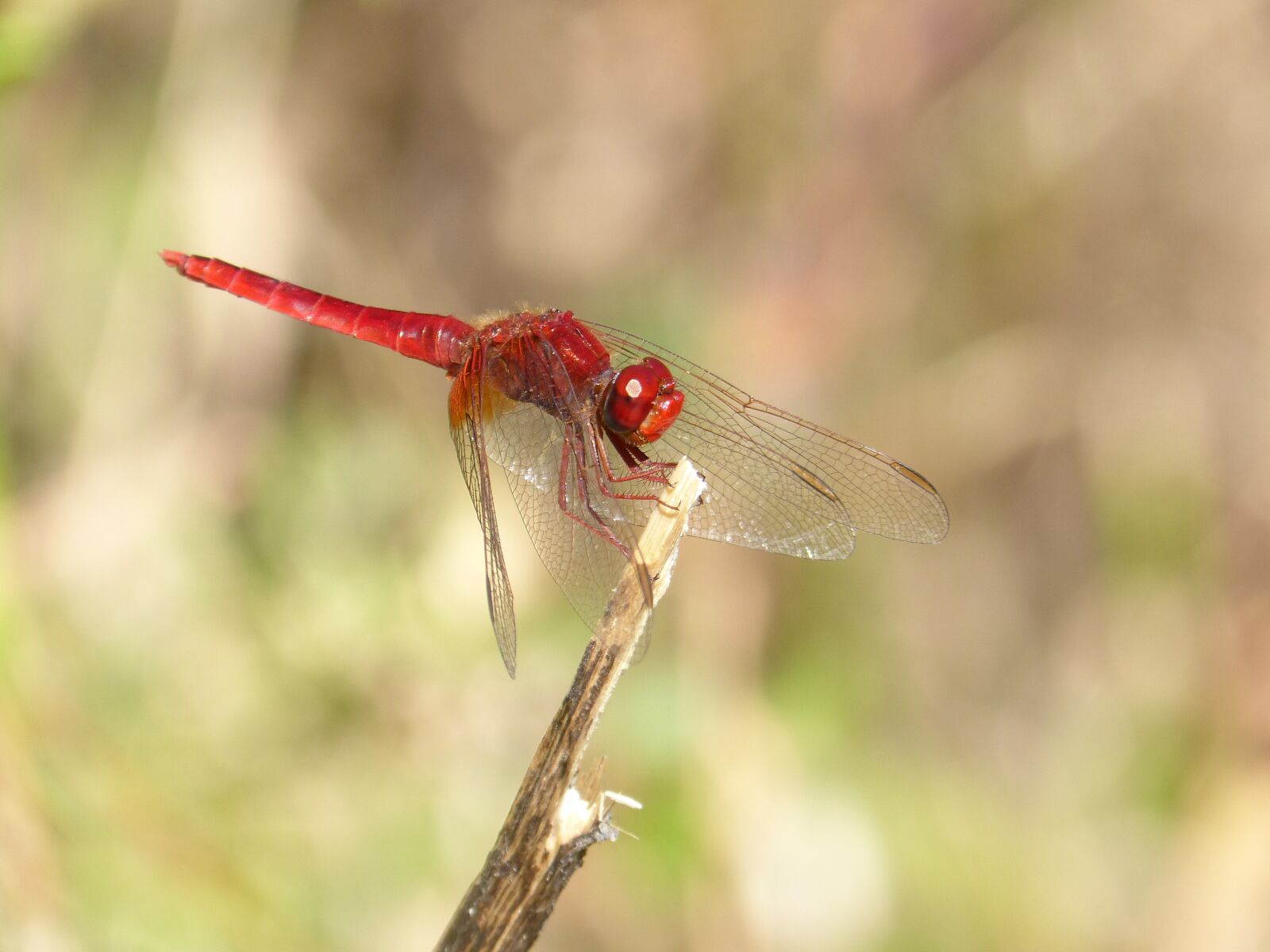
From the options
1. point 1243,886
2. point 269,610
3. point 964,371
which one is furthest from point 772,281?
point 1243,886

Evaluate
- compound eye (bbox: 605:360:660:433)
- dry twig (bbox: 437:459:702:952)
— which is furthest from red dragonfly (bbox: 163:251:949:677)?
dry twig (bbox: 437:459:702:952)

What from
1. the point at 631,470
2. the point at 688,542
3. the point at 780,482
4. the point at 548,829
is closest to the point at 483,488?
the point at 631,470

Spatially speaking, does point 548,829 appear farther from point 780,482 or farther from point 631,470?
point 780,482

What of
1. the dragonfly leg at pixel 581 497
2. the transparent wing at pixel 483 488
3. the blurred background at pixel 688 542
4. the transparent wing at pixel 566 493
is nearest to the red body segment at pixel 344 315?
the transparent wing at pixel 483 488

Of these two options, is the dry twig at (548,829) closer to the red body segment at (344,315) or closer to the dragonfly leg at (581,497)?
the dragonfly leg at (581,497)

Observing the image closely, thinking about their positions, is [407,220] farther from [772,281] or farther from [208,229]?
[772,281]

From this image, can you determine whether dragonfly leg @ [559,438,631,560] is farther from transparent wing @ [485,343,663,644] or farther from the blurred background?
the blurred background
